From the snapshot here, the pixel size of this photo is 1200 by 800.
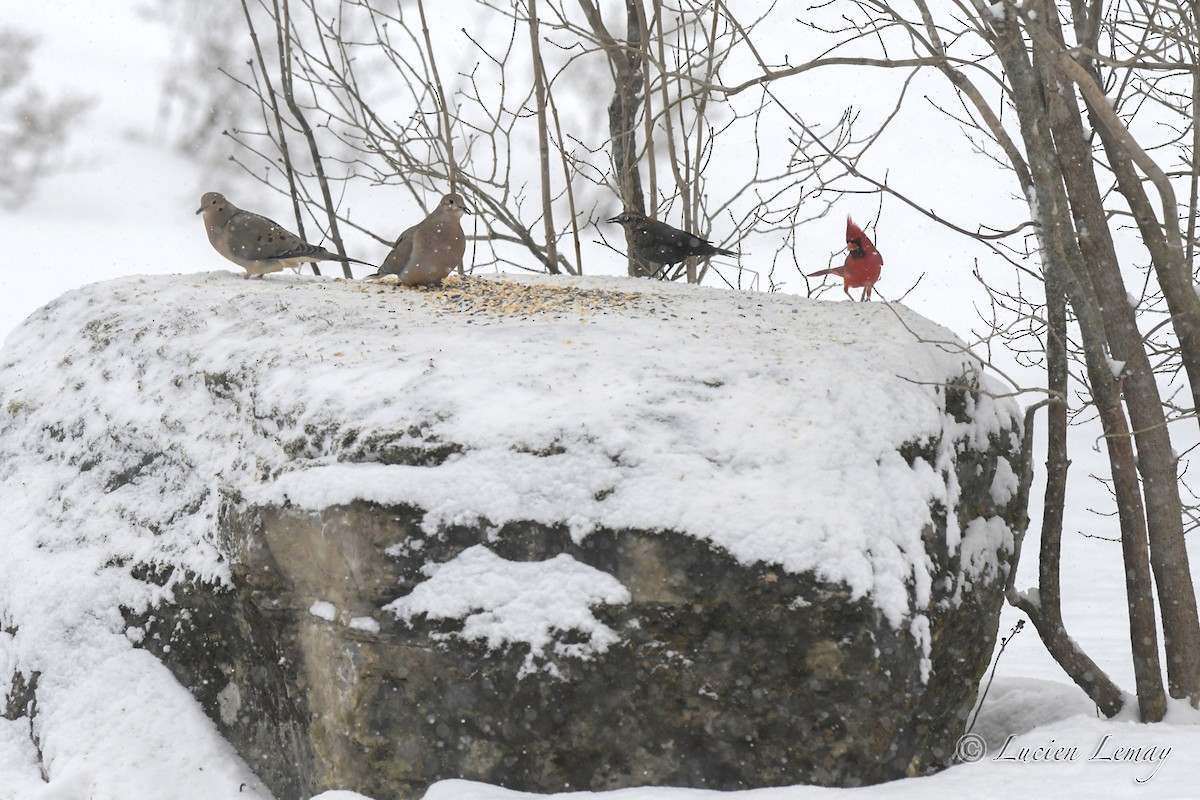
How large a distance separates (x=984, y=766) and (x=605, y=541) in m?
1.06

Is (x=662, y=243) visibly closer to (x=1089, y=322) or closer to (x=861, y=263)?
(x=861, y=263)

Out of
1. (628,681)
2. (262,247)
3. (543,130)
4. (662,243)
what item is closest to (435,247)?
(262,247)

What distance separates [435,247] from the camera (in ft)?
12.5

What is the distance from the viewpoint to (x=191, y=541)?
301 centimetres

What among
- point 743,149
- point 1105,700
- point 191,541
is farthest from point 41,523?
point 743,149

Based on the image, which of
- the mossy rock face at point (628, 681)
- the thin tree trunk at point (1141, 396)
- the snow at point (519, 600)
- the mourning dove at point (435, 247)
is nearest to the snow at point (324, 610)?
the mossy rock face at point (628, 681)

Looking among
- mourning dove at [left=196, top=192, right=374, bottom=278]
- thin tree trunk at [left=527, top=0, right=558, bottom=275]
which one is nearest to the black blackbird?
thin tree trunk at [left=527, top=0, right=558, bottom=275]

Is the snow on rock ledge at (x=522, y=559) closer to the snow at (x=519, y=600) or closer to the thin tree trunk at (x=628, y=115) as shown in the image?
the snow at (x=519, y=600)

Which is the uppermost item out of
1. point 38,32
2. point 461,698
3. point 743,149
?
point 38,32

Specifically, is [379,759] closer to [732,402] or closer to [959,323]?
[732,402]

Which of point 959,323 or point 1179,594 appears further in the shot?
point 959,323

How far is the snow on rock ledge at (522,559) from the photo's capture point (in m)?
2.49

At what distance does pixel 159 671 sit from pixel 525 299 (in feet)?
5.03

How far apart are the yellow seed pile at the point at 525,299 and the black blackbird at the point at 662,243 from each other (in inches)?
34.4
